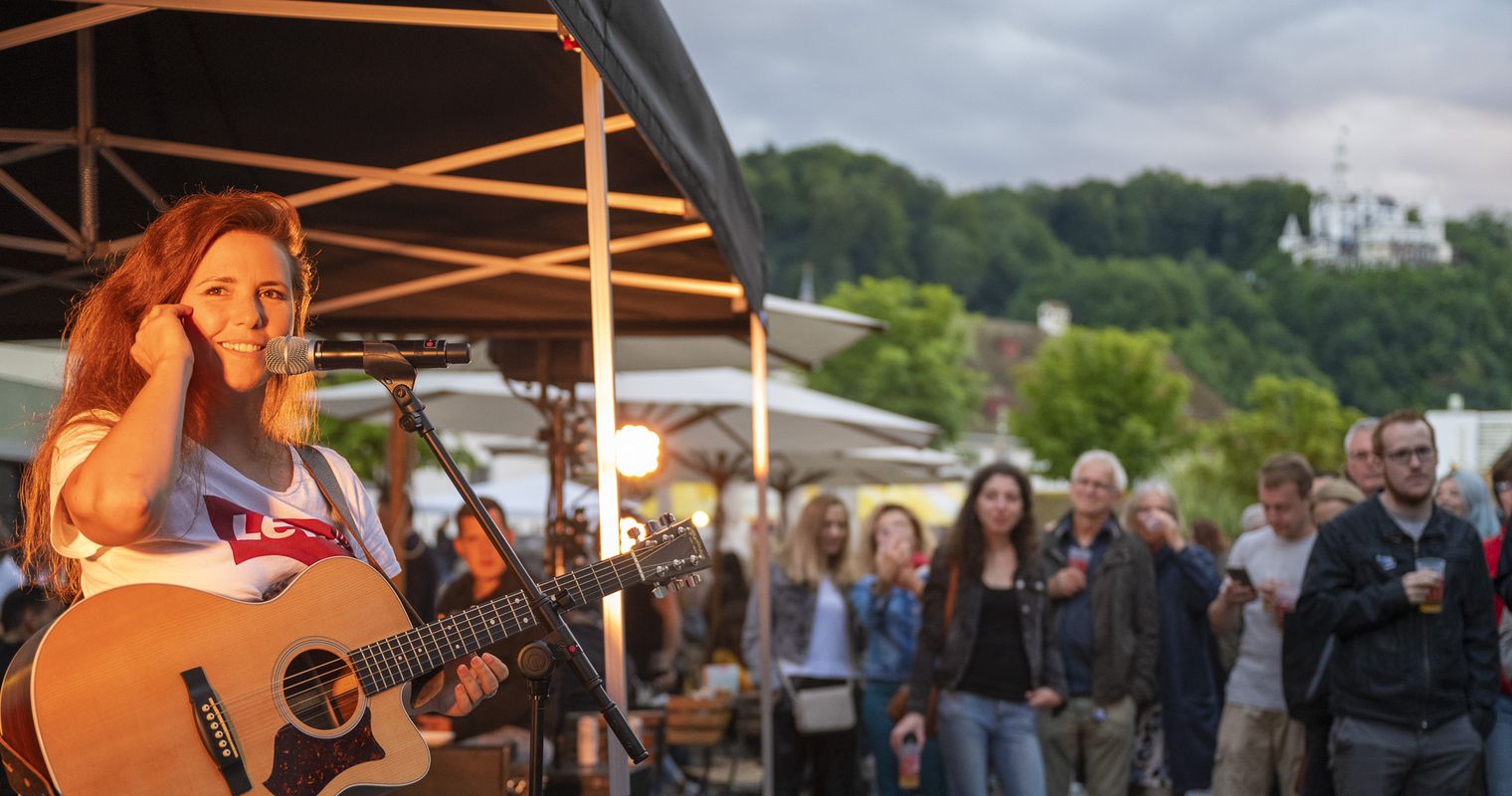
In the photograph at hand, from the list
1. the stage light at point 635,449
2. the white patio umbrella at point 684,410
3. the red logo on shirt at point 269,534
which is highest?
the white patio umbrella at point 684,410

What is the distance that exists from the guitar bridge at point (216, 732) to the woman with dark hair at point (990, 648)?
14.2 feet

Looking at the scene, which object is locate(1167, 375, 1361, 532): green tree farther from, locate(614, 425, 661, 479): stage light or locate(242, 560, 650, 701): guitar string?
locate(242, 560, 650, 701): guitar string

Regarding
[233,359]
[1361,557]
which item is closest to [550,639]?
[233,359]

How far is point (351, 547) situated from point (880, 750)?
5.54 metres

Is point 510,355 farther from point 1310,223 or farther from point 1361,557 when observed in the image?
point 1310,223

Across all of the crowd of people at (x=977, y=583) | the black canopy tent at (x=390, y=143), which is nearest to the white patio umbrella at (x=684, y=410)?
the crowd of people at (x=977, y=583)

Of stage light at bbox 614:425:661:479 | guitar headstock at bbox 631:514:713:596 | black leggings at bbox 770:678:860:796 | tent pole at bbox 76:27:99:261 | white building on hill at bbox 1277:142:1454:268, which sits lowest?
black leggings at bbox 770:678:860:796

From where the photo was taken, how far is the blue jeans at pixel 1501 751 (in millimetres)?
5805

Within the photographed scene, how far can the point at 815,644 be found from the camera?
874cm

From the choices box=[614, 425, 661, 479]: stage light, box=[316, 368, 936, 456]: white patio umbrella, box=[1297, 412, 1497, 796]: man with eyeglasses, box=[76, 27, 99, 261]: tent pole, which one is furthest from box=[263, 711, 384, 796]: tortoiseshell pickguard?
box=[316, 368, 936, 456]: white patio umbrella

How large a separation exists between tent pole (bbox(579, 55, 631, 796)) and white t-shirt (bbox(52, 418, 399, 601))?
0.77m

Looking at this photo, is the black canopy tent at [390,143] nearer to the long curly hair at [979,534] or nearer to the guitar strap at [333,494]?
the guitar strap at [333,494]

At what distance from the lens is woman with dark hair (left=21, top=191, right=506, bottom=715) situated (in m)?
2.40

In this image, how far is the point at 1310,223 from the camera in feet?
591
